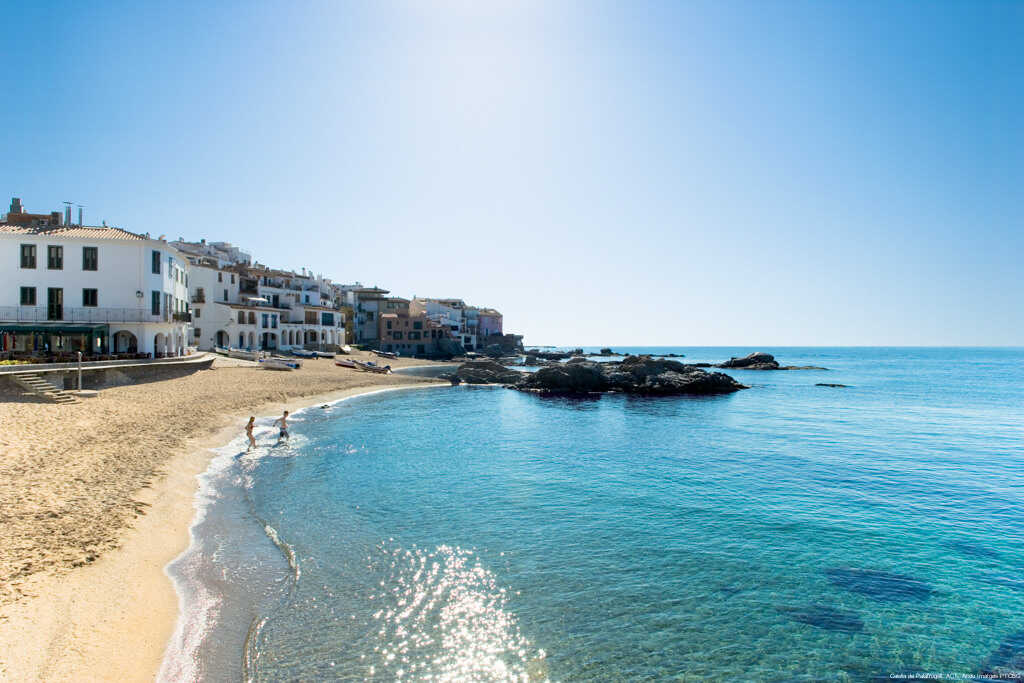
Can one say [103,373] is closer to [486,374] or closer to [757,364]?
[486,374]

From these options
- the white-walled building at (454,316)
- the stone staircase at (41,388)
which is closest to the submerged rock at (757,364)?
the white-walled building at (454,316)

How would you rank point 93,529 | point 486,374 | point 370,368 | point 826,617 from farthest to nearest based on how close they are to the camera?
point 486,374
point 370,368
point 93,529
point 826,617

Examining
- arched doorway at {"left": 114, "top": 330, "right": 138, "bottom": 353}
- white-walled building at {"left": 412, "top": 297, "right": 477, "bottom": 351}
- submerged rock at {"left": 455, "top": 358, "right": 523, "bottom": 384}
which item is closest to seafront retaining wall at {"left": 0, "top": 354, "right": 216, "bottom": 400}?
arched doorway at {"left": 114, "top": 330, "right": 138, "bottom": 353}

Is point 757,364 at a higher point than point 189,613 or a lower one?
higher

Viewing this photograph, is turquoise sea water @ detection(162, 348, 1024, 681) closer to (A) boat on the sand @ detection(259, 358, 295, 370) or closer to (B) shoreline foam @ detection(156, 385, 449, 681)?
(B) shoreline foam @ detection(156, 385, 449, 681)

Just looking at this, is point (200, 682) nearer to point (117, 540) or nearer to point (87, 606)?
point (87, 606)

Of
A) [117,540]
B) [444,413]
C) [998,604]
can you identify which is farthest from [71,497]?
[444,413]

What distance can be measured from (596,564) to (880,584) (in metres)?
Answer: 7.35

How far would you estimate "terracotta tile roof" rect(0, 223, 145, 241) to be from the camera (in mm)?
41281

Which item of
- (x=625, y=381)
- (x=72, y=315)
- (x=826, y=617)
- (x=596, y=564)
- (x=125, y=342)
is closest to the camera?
(x=826, y=617)

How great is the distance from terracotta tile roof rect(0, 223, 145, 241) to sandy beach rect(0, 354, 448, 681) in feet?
58.5

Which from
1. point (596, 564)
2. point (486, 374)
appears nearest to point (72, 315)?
point (486, 374)

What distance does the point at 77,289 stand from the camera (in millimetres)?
41938

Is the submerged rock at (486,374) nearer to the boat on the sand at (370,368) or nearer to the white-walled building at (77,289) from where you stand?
the boat on the sand at (370,368)
